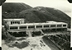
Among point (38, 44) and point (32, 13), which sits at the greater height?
point (32, 13)

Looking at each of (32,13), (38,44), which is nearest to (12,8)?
(32,13)

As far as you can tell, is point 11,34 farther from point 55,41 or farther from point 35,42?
point 55,41

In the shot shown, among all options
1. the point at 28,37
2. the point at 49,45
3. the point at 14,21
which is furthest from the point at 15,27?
the point at 49,45

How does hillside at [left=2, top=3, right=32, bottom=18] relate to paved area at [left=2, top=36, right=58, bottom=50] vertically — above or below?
above

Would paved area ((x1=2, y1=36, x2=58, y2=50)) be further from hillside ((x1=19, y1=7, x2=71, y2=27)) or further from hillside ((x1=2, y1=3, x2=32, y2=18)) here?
hillside ((x1=2, y1=3, x2=32, y2=18))

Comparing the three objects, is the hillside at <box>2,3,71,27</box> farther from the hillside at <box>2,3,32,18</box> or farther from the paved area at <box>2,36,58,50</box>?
the paved area at <box>2,36,58,50</box>

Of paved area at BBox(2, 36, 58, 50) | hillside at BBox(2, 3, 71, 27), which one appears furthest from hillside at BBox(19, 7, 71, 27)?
paved area at BBox(2, 36, 58, 50)

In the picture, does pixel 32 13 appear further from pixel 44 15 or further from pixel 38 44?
pixel 38 44

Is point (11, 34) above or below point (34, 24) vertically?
below
